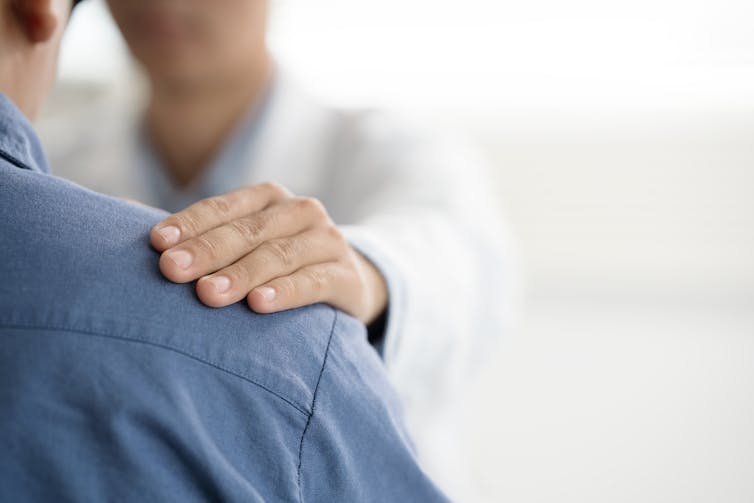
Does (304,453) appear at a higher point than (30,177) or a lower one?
lower

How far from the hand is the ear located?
14cm

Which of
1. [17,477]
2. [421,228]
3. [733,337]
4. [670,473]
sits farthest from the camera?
[733,337]

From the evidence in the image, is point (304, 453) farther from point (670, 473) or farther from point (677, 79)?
point (677, 79)

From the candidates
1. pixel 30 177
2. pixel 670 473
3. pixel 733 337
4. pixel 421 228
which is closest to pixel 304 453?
pixel 30 177

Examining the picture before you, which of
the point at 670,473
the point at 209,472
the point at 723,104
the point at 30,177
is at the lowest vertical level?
the point at 670,473

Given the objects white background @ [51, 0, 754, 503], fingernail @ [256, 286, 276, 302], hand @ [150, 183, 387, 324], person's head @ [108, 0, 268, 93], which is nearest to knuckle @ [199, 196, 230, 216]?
hand @ [150, 183, 387, 324]

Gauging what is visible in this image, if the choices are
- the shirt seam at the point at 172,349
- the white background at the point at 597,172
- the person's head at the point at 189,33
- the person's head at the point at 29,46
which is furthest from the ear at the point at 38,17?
the white background at the point at 597,172

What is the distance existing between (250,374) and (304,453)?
0.06m

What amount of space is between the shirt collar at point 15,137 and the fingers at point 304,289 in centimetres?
16

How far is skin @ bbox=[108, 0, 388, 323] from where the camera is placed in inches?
19.4

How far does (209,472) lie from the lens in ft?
1.38

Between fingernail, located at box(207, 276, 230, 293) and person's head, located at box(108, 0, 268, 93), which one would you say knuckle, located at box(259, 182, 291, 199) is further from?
person's head, located at box(108, 0, 268, 93)

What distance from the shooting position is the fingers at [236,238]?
0.47 meters

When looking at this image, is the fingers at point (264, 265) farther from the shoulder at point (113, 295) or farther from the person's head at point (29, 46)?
the person's head at point (29, 46)
